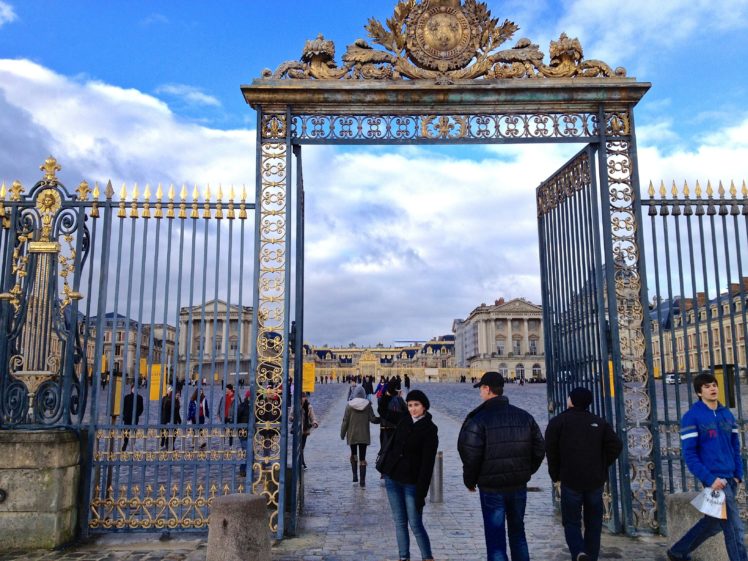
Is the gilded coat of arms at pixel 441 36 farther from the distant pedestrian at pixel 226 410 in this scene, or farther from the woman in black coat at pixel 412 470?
the distant pedestrian at pixel 226 410

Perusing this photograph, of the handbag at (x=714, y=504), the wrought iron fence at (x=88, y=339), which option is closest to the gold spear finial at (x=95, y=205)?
the wrought iron fence at (x=88, y=339)

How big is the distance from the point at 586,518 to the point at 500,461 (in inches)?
49.8

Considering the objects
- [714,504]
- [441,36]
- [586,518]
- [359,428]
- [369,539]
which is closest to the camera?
[714,504]

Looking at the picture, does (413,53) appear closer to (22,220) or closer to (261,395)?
(261,395)

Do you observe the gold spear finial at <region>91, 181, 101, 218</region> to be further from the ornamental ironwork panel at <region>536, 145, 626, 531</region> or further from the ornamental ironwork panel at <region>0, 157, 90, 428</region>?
the ornamental ironwork panel at <region>536, 145, 626, 531</region>

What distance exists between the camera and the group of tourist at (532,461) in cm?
510

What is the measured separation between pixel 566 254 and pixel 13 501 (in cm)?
688

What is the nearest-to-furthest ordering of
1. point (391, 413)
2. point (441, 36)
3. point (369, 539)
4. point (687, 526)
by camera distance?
point (687, 526)
point (369, 539)
point (441, 36)
point (391, 413)

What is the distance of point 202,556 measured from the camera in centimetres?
664

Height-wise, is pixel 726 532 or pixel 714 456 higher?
pixel 714 456

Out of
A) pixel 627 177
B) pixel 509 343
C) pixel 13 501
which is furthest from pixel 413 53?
pixel 509 343

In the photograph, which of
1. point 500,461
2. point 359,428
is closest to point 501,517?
point 500,461

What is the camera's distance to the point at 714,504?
5.32m

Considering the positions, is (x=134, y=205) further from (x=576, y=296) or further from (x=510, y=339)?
(x=510, y=339)
